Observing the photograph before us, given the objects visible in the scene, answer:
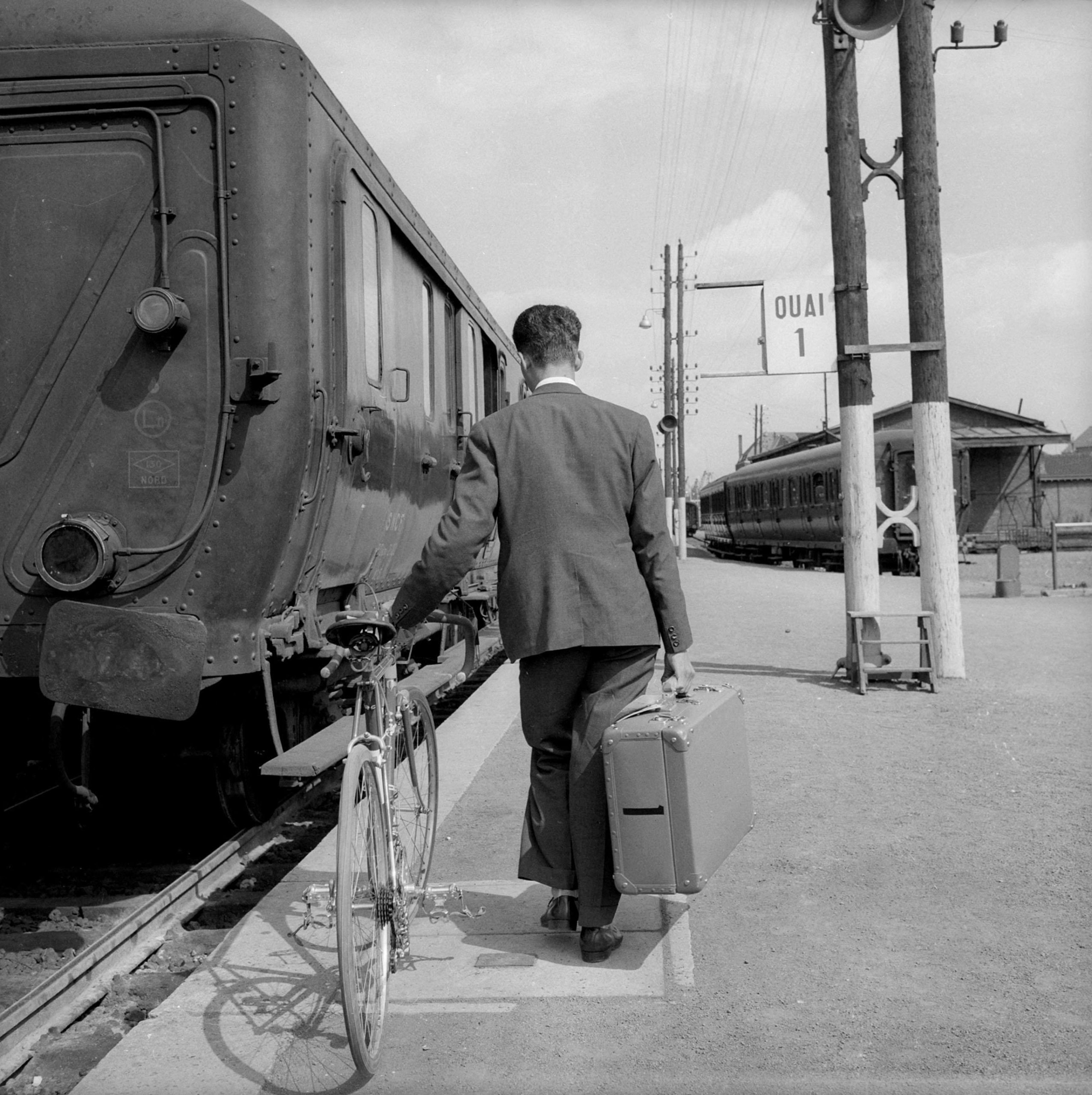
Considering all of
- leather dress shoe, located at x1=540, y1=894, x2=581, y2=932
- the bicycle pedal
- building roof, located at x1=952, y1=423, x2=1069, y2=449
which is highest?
building roof, located at x1=952, y1=423, x2=1069, y2=449

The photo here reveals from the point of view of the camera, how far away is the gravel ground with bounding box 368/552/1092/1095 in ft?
10.7

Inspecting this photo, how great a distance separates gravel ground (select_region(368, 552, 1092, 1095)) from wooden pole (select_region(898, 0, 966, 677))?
1.53 meters

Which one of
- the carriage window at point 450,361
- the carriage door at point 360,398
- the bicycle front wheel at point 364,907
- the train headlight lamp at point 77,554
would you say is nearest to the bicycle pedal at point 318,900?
the bicycle front wheel at point 364,907

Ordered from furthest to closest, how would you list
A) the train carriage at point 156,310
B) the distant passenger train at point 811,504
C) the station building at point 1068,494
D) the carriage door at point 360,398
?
the station building at point 1068,494 → the distant passenger train at point 811,504 → the carriage door at point 360,398 → the train carriage at point 156,310

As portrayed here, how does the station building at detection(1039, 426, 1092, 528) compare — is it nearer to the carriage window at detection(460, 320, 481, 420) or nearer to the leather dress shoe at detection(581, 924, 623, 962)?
the carriage window at detection(460, 320, 481, 420)

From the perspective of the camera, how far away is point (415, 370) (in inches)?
286

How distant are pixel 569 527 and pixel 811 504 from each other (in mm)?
28351

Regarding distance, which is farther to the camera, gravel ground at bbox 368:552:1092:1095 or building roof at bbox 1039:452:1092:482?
building roof at bbox 1039:452:1092:482

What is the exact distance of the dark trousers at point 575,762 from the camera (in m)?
3.94

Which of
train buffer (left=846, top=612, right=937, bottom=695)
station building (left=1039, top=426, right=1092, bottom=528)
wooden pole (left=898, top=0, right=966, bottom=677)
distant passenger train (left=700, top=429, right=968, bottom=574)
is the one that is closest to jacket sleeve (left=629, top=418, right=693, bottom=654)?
train buffer (left=846, top=612, right=937, bottom=695)

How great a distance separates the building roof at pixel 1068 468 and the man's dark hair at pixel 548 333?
1919 inches

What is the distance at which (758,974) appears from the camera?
12.8 feet

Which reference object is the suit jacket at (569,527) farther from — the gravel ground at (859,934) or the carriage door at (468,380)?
the carriage door at (468,380)

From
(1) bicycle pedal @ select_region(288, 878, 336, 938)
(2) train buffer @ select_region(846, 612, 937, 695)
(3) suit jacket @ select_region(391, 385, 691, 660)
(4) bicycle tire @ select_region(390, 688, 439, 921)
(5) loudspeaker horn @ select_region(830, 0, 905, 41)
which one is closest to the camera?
(1) bicycle pedal @ select_region(288, 878, 336, 938)
